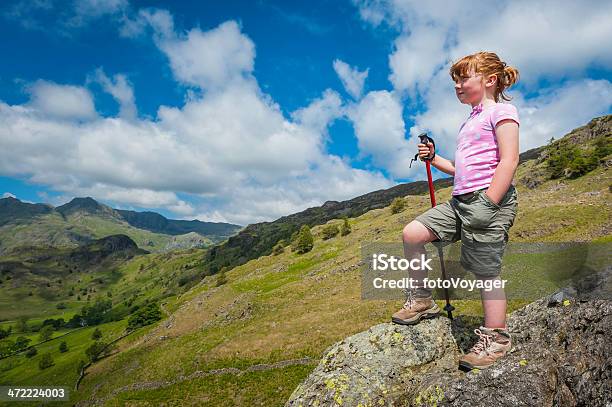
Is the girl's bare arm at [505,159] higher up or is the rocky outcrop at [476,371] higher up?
the girl's bare arm at [505,159]

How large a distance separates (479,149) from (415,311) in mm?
3633

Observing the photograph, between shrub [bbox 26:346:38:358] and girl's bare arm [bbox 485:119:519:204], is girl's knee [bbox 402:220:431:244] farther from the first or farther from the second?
shrub [bbox 26:346:38:358]

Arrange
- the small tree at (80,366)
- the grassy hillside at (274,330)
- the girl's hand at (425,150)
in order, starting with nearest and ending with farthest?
the girl's hand at (425,150) < the grassy hillside at (274,330) < the small tree at (80,366)

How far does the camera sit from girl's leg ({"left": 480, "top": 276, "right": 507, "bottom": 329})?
19.6 ft

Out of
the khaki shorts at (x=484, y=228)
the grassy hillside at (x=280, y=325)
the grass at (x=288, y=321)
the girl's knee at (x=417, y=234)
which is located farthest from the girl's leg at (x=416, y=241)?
the grassy hillside at (x=280, y=325)

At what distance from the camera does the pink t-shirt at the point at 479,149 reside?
5939 millimetres

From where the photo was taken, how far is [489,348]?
5891 millimetres

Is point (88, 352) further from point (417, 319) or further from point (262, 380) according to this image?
point (417, 319)

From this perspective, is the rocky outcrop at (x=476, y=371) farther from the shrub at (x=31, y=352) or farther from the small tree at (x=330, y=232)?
the shrub at (x=31, y=352)

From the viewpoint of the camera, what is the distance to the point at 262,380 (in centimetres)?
3800

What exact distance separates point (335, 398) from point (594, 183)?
252ft

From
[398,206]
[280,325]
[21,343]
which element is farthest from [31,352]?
[398,206]

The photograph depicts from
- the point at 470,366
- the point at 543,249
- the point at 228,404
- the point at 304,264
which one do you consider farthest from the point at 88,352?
the point at 470,366

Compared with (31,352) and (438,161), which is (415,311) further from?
(31,352)
